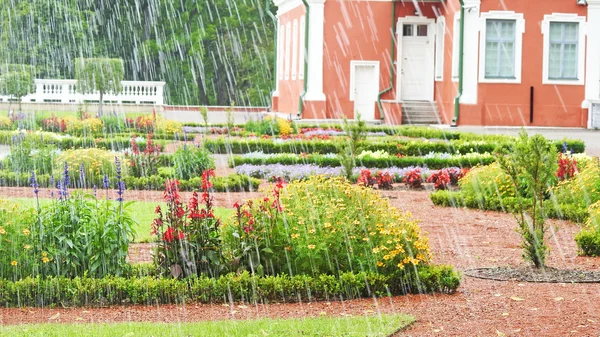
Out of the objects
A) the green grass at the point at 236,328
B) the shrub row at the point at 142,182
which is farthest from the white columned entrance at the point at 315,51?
the green grass at the point at 236,328

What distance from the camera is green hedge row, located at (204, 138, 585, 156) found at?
20875 millimetres

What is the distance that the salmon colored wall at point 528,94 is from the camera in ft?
95.1

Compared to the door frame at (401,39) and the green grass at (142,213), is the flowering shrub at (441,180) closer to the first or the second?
the green grass at (142,213)

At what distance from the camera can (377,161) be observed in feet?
63.0

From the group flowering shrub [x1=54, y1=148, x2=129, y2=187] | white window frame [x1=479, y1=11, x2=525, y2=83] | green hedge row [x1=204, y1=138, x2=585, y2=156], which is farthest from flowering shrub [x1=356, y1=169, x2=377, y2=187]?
white window frame [x1=479, y1=11, x2=525, y2=83]

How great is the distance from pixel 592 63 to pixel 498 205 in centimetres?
1701

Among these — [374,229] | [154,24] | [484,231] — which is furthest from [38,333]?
[154,24]

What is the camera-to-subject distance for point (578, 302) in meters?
7.89

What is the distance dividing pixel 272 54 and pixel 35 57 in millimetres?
12183

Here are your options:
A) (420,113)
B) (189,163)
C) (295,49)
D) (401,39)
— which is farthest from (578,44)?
(189,163)

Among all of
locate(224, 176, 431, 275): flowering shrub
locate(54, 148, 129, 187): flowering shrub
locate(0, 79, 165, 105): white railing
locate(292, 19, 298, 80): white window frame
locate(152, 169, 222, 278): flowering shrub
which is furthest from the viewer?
locate(0, 79, 165, 105): white railing

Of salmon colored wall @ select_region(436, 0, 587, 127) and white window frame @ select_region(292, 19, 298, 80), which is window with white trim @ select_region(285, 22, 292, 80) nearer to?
white window frame @ select_region(292, 19, 298, 80)

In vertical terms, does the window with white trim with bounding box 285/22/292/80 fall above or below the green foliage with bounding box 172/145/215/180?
above

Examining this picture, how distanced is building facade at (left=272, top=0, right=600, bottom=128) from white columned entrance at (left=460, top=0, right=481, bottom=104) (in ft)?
0.10
